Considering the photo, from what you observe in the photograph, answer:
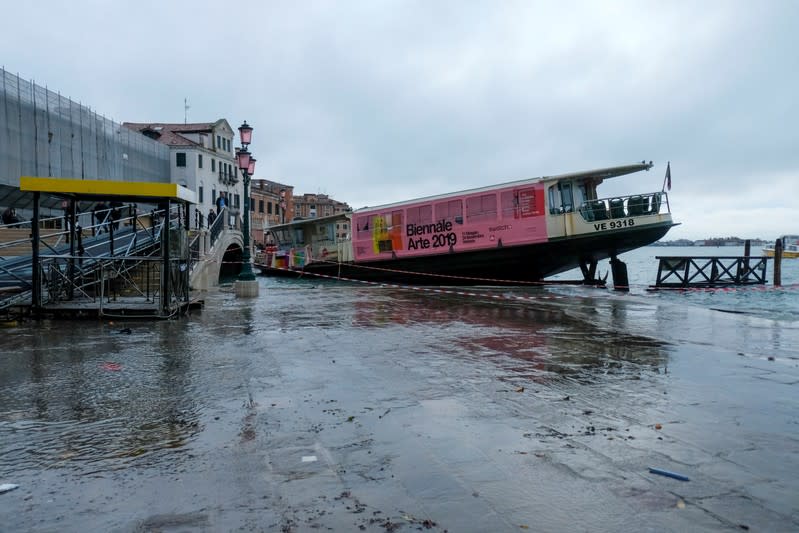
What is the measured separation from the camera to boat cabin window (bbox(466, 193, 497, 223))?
23266mm

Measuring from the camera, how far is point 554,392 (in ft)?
19.6

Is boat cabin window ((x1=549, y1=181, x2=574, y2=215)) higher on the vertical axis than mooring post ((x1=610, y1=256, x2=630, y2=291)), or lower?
higher

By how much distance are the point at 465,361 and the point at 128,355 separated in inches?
174

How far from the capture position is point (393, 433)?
4.64 meters

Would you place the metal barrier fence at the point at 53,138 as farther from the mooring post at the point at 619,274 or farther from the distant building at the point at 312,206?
the distant building at the point at 312,206

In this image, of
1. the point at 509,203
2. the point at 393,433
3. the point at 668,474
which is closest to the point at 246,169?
the point at 509,203

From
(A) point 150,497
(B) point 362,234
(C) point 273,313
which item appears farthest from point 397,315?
(B) point 362,234

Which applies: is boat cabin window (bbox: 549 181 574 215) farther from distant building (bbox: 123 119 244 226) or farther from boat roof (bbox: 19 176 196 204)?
distant building (bbox: 123 119 244 226)

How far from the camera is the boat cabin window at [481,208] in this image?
2327cm

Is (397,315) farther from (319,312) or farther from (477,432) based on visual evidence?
(477,432)

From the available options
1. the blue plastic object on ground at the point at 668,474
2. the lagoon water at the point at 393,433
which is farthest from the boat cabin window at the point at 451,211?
the blue plastic object on ground at the point at 668,474

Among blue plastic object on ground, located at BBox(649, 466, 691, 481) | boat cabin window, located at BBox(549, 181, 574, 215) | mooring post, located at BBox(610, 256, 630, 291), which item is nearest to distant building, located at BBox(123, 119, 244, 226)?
boat cabin window, located at BBox(549, 181, 574, 215)

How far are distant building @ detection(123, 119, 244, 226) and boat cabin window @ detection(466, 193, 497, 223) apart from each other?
44427 millimetres

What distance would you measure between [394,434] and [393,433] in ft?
0.08
